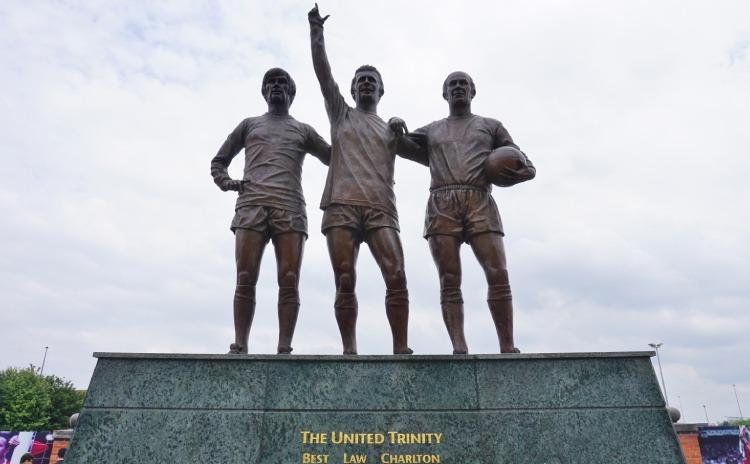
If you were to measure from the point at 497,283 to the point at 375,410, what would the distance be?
5.95 feet

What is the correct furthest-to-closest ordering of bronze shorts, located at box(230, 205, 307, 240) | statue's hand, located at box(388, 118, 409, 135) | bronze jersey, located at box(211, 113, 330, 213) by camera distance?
statue's hand, located at box(388, 118, 409, 135) → bronze jersey, located at box(211, 113, 330, 213) → bronze shorts, located at box(230, 205, 307, 240)

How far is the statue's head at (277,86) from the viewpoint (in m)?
6.35

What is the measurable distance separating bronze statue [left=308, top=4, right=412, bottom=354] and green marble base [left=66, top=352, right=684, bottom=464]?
0.75 meters

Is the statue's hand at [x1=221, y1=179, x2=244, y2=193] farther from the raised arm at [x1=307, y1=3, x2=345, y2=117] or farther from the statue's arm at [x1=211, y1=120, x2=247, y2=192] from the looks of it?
the raised arm at [x1=307, y1=3, x2=345, y2=117]

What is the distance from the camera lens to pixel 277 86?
6355mm

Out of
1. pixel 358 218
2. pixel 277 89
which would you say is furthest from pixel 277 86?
pixel 358 218

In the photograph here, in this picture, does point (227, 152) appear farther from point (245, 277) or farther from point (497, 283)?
point (497, 283)

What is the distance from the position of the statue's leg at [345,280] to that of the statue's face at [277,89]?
1.90 m

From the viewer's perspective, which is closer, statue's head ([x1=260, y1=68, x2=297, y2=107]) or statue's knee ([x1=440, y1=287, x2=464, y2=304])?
statue's knee ([x1=440, y1=287, x2=464, y2=304])

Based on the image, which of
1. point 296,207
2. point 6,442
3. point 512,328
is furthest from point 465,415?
point 6,442

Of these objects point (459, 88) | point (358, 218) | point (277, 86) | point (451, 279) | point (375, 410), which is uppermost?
point (277, 86)

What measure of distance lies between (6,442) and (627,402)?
57.4ft

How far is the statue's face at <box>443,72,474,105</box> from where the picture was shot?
20.3 ft

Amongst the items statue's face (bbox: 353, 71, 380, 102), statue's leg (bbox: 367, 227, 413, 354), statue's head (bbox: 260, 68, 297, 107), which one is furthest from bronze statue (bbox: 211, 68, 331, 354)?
statue's leg (bbox: 367, 227, 413, 354)
